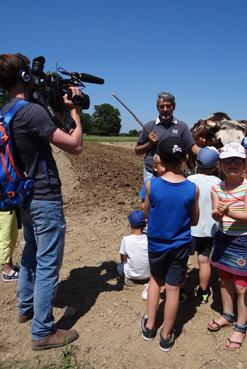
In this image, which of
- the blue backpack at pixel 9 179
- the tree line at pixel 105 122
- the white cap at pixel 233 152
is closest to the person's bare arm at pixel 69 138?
the blue backpack at pixel 9 179

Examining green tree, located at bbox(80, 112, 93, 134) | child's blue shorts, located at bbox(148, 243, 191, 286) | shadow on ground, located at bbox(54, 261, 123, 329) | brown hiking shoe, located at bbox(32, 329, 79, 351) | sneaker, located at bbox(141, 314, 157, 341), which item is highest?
child's blue shorts, located at bbox(148, 243, 191, 286)

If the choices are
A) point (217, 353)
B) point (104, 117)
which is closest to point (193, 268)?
point (217, 353)

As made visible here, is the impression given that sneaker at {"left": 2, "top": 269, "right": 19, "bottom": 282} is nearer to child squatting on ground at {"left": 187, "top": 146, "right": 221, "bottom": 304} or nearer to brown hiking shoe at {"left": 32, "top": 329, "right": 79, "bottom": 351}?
brown hiking shoe at {"left": 32, "top": 329, "right": 79, "bottom": 351}

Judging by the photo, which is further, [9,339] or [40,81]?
[9,339]

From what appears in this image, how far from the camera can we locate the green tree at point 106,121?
10395 cm

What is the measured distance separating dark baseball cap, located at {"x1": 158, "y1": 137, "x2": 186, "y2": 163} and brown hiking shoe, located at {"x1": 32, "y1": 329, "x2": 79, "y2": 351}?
180cm

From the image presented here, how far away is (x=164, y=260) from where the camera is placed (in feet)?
10.9

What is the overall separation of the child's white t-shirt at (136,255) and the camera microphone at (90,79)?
182cm

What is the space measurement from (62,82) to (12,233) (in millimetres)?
2160

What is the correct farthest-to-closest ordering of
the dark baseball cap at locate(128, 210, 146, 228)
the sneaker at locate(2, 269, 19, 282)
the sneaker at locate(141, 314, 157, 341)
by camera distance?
the sneaker at locate(2, 269, 19, 282) < the dark baseball cap at locate(128, 210, 146, 228) < the sneaker at locate(141, 314, 157, 341)

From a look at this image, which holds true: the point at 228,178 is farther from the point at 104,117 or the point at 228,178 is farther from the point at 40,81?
the point at 104,117

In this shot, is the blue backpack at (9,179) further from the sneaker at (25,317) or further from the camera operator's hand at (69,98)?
the sneaker at (25,317)

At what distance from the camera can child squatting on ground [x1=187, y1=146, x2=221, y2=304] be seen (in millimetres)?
3873

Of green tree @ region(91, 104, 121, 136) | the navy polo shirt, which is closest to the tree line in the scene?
green tree @ region(91, 104, 121, 136)
